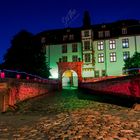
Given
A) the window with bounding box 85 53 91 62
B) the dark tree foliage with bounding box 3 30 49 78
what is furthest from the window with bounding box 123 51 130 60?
the dark tree foliage with bounding box 3 30 49 78

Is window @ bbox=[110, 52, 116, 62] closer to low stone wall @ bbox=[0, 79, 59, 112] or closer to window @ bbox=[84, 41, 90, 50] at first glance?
window @ bbox=[84, 41, 90, 50]

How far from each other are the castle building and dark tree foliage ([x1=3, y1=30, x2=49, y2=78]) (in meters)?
10.3

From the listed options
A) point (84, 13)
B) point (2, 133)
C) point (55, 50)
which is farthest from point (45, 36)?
point (2, 133)

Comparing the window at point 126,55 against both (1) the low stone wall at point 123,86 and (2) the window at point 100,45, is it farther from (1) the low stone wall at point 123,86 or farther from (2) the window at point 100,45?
(1) the low stone wall at point 123,86

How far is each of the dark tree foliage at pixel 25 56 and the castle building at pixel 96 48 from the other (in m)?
10.3

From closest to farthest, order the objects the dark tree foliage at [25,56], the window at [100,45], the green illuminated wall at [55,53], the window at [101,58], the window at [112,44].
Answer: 1. the dark tree foliage at [25,56]
2. the window at [112,44]
3. the window at [101,58]
4. the window at [100,45]
5. the green illuminated wall at [55,53]

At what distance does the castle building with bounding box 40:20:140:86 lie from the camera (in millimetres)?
50969

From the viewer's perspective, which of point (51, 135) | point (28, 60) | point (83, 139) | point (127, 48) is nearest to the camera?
point (83, 139)

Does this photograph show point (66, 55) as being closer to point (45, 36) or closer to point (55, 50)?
point (55, 50)

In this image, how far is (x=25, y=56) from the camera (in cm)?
3894

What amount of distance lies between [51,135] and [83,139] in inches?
54.5

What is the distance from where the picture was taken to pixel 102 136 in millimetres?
7617

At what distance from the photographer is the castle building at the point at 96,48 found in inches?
2007

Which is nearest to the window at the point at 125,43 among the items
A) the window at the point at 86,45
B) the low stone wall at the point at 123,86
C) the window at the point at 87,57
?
the window at the point at 86,45
